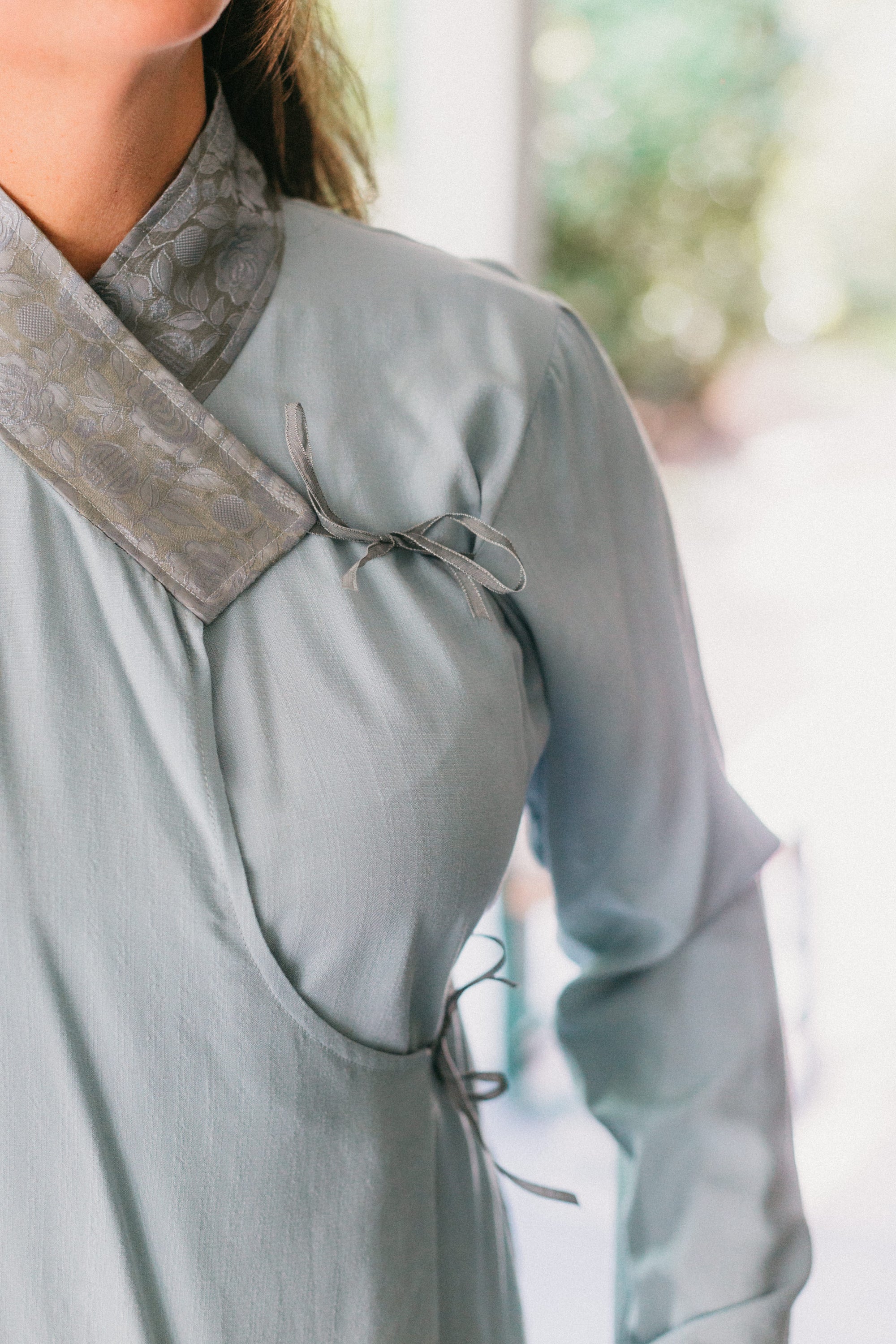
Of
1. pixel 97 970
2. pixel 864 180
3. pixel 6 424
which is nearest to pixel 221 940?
pixel 97 970

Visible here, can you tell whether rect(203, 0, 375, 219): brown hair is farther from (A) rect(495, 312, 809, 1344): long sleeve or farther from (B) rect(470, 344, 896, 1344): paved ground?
(B) rect(470, 344, 896, 1344): paved ground

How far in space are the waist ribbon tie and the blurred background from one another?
862 millimetres

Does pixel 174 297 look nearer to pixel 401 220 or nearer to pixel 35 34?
→ pixel 35 34

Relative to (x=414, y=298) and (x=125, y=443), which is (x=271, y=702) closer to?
(x=125, y=443)

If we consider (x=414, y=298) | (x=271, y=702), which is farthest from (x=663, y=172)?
(x=271, y=702)

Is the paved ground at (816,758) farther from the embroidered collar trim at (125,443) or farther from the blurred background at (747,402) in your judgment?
the embroidered collar trim at (125,443)

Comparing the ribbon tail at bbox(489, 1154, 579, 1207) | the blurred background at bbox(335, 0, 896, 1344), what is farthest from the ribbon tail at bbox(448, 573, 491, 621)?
the blurred background at bbox(335, 0, 896, 1344)

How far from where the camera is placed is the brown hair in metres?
0.67

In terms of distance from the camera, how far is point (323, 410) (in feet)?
2.00

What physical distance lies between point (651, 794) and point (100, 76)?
1.52 ft

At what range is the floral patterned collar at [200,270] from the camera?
23.0 inches

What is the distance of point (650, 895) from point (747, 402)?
1.65 meters

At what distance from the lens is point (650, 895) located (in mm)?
726

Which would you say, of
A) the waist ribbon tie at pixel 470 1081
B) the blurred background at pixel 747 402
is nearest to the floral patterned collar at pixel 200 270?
the waist ribbon tie at pixel 470 1081
